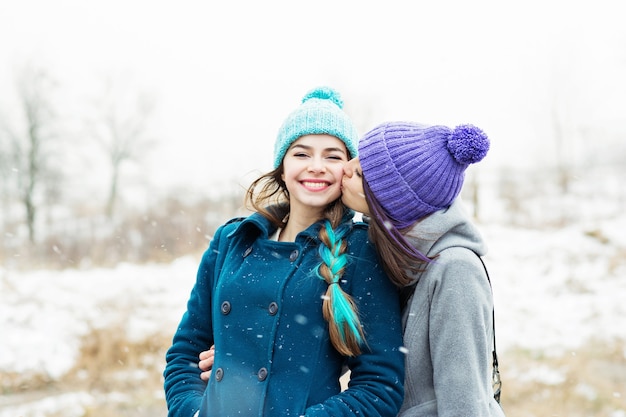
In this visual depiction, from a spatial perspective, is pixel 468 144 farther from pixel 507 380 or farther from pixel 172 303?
pixel 172 303

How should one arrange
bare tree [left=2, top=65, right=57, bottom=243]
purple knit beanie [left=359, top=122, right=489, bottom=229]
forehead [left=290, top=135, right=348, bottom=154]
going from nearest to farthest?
purple knit beanie [left=359, top=122, right=489, bottom=229] → forehead [left=290, top=135, right=348, bottom=154] → bare tree [left=2, top=65, right=57, bottom=243]

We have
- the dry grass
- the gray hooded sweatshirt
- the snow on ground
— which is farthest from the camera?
the snow on ground

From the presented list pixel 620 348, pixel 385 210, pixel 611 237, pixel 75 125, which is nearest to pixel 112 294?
pixel 620 348

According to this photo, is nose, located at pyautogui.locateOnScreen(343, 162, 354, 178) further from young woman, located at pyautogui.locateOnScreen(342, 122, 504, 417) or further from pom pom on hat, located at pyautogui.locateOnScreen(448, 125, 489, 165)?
pom pom on hat, located at pyautogui.locateOnScreen(448, 125, 489, 165)

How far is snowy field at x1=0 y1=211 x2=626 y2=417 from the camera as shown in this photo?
6.87 m

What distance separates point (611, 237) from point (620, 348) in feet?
15.5

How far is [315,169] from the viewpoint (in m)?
2.09

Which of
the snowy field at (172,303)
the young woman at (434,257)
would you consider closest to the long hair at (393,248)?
the young woman at (434,257)

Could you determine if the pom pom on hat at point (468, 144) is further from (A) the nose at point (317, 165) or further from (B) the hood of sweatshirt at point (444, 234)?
(A) the nose at point (317, 165)

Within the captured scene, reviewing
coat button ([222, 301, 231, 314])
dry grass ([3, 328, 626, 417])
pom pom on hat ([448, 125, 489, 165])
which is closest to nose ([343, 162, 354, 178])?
pom pom on hat ([448, 125, 489, 165])

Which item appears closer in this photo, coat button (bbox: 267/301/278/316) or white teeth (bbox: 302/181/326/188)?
coat button (bbox: 267/301/278/316)

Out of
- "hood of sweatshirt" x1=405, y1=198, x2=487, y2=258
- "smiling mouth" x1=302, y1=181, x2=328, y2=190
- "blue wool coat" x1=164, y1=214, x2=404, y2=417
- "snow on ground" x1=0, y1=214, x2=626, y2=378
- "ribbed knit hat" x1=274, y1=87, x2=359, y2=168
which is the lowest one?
"snow on ground" x1=0, y1=214, x2=626, y2=378

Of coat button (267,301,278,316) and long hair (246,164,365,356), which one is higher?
long hair (246,164,365,356)

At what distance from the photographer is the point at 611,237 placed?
11.1 metres
